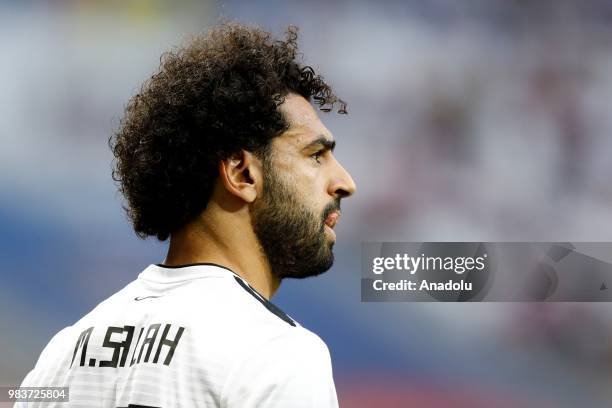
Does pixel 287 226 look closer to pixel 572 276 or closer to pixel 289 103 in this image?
pixel 289 103

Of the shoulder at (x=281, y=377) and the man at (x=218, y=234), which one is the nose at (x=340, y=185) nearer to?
the man at (x=218, y=234)

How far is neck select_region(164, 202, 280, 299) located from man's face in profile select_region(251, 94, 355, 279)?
0.02 m

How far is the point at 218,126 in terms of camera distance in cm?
123

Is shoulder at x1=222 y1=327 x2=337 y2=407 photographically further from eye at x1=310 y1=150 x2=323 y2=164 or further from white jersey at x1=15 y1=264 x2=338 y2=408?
eye at x1=310 y1=150 x2=323 y2=164

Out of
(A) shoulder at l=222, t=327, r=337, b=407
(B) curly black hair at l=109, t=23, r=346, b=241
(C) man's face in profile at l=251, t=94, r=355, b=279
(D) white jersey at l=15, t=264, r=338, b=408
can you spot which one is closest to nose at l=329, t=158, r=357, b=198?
(C) man's face in profile at l=251, t=94, r=355, b=279

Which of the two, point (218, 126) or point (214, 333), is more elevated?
point (218, 126)

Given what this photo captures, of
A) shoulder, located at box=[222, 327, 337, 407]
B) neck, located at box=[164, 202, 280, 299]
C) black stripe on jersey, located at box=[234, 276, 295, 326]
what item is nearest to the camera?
shoulder, located at box=[222, 327, 337, 407]

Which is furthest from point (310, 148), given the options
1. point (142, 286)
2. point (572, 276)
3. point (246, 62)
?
point (572, 276)

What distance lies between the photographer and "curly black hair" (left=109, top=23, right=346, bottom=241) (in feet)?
3.97

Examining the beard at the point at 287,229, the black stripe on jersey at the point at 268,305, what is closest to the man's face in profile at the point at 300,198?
the beard at the point at 287,229

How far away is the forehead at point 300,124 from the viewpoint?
1.22 metres

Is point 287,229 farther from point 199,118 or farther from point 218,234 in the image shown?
point 199,118

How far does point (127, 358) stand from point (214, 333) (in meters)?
0.15

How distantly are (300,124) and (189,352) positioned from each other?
1.38ft
